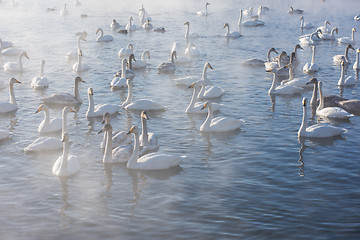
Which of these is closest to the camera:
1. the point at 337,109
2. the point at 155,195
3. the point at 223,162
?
the point at 155,195

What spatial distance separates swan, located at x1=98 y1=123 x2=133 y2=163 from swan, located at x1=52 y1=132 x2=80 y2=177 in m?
0.98

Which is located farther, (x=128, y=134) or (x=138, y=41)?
(x=138, y=41)

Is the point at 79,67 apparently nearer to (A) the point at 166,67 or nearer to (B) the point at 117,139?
(A) the point at 166,67

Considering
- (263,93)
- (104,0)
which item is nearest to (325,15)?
(104,0)

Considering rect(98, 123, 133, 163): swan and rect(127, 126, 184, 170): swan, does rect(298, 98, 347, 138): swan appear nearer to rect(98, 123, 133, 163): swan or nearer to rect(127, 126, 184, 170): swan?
rect(127, 126, 184, 170): swan

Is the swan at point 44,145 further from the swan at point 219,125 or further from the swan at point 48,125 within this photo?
the swan at point 219,125

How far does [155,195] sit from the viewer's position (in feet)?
46.3

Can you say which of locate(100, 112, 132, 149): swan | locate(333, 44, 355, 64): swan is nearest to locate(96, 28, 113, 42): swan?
locate(333, 44, 355, 64): swan

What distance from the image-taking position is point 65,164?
15.2 metres

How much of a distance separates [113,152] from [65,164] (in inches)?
69.6

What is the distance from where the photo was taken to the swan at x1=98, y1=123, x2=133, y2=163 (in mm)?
16109

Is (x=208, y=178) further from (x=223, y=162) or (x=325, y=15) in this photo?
(x=325, y=15)

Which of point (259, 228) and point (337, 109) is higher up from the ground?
point (337, 109)

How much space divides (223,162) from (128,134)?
125 inches
